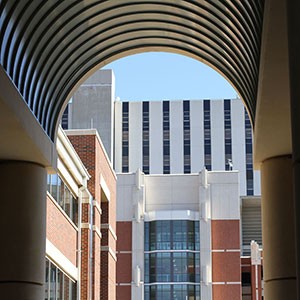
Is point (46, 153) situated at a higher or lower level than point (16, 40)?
lower

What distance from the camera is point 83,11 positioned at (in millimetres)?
17047

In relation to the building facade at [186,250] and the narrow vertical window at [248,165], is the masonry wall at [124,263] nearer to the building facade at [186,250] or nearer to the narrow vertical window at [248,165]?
the building facade at [186,250]

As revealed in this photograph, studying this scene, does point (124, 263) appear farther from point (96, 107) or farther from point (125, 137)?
point (125, 137)

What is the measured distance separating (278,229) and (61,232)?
15677mm

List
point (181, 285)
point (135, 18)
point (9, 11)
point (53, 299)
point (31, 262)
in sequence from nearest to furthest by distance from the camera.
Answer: point (9, 11)
point (31, 262)
point (135, 18)
point (53, 299)
point (181, 285)

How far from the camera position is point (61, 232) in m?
32.2

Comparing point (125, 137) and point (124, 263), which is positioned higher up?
point (125, 137)

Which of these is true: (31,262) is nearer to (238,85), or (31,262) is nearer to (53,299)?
(238,85)

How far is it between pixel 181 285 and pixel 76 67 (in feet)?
221

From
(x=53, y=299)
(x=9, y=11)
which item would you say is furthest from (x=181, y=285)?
(x=9, y=11)

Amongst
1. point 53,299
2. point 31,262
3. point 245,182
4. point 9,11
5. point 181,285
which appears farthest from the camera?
point 245,182

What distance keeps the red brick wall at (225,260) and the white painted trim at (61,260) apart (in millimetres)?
48850

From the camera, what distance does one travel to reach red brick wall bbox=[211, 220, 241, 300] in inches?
3297

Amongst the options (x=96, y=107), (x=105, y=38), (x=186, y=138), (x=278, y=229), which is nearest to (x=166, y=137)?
(x=186, y=138)
